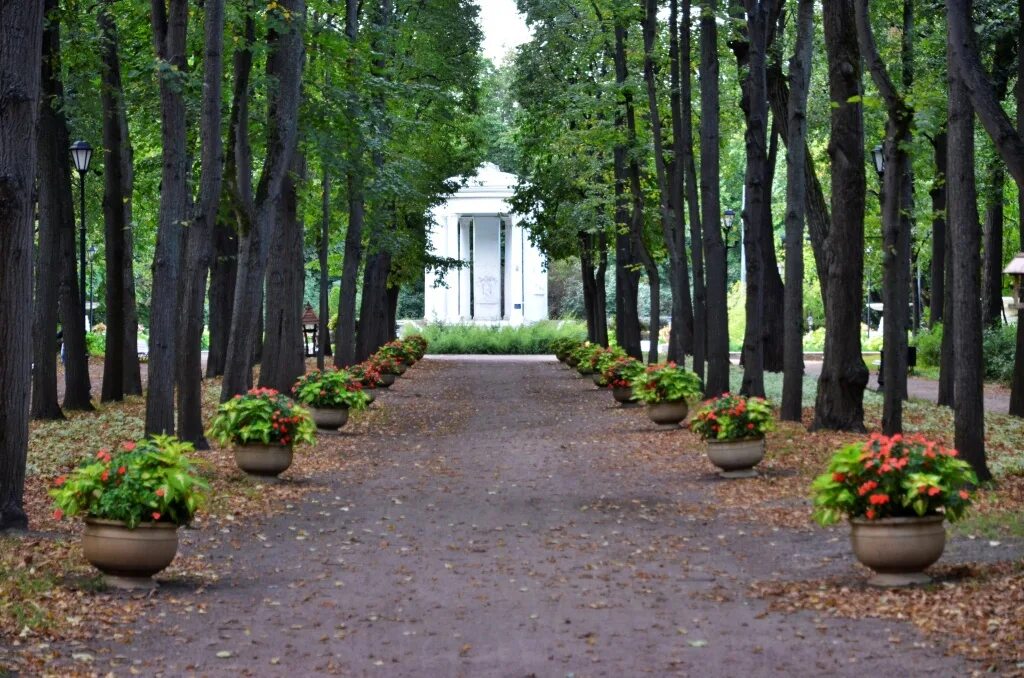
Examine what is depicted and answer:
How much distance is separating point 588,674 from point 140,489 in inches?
145

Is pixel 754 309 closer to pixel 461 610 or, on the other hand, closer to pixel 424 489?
pixel 424 489

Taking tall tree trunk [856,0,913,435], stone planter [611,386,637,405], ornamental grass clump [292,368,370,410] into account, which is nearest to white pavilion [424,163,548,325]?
stone planter [611,386,637,405]

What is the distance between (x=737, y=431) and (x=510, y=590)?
23.2ft

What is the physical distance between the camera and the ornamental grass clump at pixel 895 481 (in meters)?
9.83

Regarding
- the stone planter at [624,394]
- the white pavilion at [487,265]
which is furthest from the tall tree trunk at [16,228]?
the white pavilion at [487,265]

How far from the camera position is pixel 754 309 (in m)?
23.2

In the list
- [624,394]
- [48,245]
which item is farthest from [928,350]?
[48,245]

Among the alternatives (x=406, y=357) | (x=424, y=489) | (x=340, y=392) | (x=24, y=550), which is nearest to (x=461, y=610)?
(x=24, y=550)

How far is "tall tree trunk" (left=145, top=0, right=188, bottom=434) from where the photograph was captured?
16719 mm

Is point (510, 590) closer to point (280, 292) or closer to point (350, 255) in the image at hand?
point (280, 292)

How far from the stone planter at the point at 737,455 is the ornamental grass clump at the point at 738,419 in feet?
0.22

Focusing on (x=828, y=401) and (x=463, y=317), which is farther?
(x=463, y=317)

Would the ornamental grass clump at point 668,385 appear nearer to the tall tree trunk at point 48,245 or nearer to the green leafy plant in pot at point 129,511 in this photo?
the tall tree trunk at point 48,245

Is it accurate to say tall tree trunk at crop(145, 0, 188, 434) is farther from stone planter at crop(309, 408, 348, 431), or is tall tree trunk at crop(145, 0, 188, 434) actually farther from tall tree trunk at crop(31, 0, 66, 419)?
stone planter at crop(309, 408, 348, 431)
